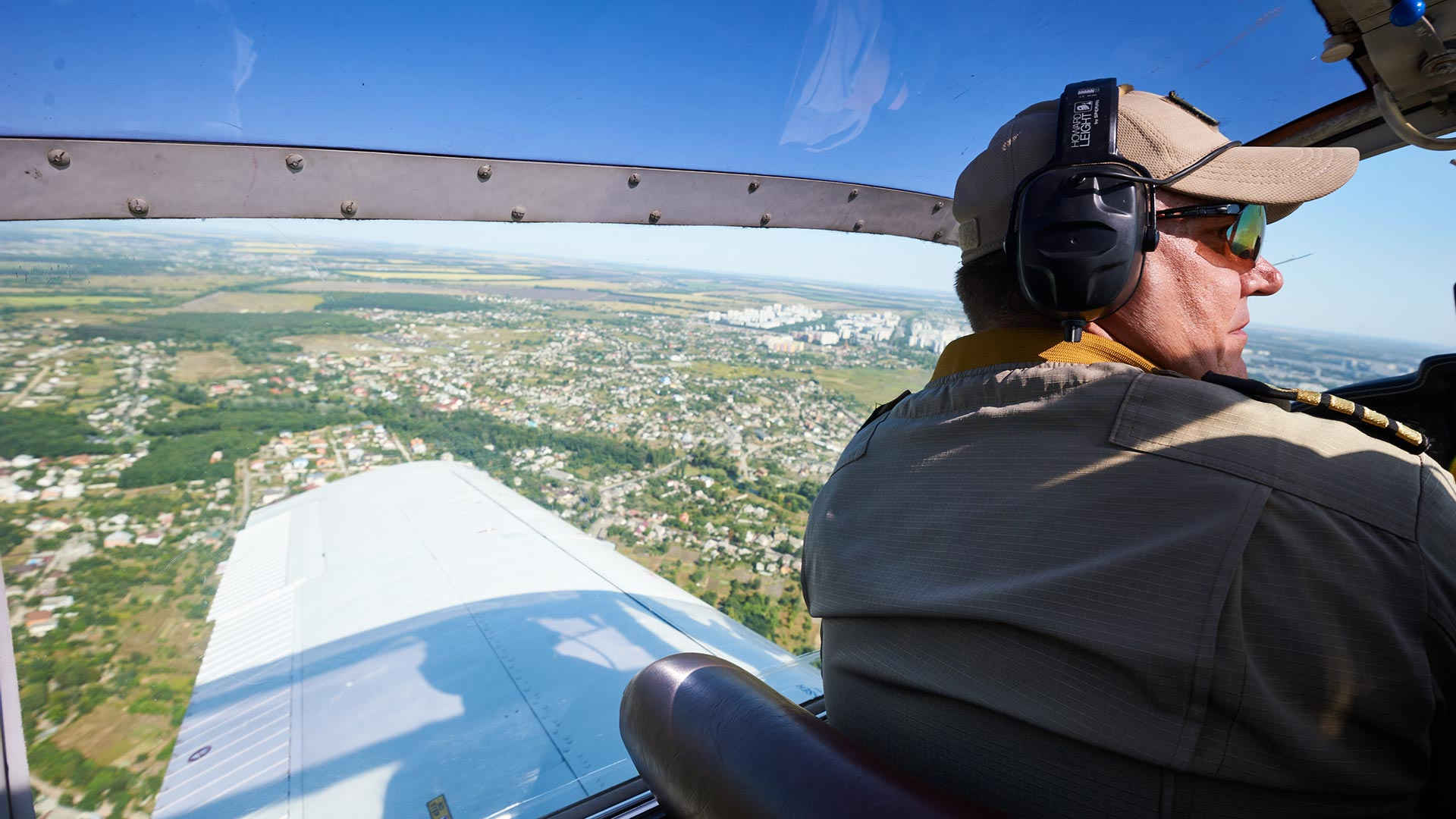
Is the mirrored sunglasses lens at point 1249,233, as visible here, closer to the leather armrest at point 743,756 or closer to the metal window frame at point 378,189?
the leather armrest at point 743,756

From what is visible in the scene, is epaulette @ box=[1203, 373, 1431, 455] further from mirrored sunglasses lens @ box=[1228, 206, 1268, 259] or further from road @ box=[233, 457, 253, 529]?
road @ box=[233, 457, 253, 529]

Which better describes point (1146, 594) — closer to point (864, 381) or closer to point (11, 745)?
point (11, 745)

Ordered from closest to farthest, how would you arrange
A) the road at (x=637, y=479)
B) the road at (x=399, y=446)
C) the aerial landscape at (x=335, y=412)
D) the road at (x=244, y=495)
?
1. the aerial landscape at (x=335, y=412)
2. the road at (x=244, y=495)
3. the road at (x=637, y=479)
4. the road at (x=399, y=446)

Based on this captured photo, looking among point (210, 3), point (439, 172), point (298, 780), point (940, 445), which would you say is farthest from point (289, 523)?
point (940, 445)

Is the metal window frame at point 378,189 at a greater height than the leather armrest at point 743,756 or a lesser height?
greater

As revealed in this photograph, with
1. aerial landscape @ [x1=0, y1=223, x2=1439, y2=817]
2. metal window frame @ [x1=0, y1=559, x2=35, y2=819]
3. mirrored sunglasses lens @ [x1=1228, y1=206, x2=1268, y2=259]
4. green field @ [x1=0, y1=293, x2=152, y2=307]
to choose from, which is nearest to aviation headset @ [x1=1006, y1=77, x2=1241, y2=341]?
mirrored sunglasses lens @ [x1=1228, y1=206, x2=1268, y2=259]

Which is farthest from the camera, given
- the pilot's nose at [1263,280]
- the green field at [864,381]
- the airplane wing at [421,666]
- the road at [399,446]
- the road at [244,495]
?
the green field at [864,381]

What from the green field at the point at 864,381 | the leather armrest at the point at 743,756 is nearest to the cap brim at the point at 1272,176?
the leather armrest at the point at 743,756

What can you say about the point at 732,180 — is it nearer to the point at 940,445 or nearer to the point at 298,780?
the point at 940,445
